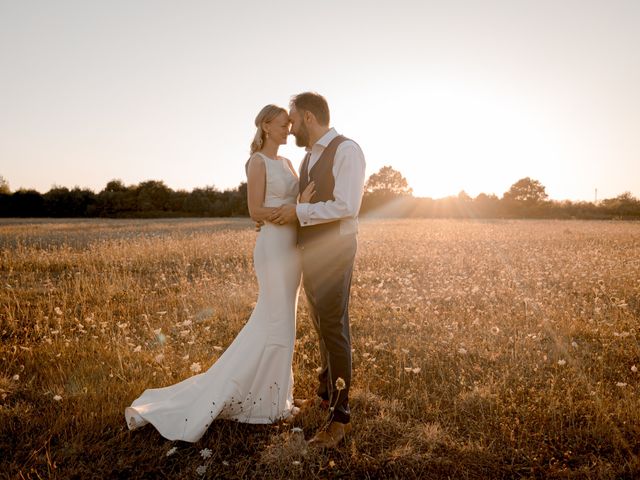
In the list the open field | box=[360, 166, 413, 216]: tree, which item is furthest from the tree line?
the open field

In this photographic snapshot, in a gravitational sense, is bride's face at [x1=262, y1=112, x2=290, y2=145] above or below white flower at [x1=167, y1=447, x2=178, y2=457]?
above

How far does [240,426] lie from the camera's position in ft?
13.3

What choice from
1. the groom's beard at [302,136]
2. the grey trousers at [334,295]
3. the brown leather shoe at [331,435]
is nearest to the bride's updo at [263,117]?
the groom's beard at [302,136]

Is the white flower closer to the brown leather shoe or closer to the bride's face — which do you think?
the brown leather shoe

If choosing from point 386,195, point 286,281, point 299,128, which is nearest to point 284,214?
point 286,281

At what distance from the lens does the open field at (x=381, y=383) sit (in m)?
3.47

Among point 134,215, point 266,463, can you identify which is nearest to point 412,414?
point 266,463

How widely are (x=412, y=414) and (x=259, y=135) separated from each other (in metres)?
3.14

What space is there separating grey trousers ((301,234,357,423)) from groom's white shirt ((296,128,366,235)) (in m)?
0.26

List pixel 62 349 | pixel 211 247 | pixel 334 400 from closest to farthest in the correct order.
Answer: pixel 334 400 → pixel 62 349 → pixel 211 247

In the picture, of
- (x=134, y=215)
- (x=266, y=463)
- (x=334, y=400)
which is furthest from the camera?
(x=134, y=215)

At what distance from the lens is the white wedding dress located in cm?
399

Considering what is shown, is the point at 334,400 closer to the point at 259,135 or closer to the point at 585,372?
the point at 259,135

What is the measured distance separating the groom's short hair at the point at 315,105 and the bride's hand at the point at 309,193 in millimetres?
593
